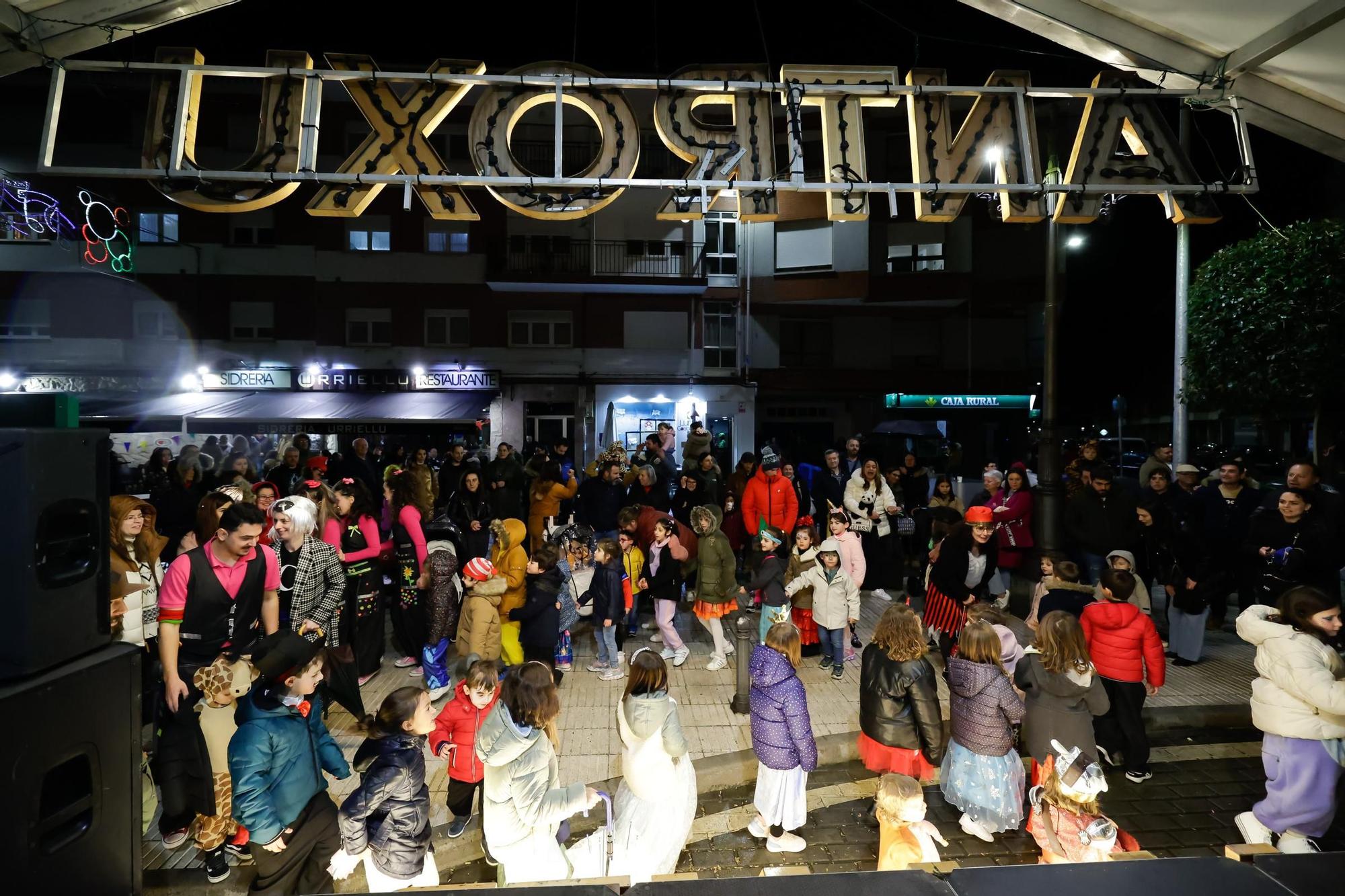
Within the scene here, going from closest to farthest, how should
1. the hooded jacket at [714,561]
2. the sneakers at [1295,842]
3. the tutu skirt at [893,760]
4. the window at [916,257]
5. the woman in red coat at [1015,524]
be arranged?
the sneakers at [1295,842] → the tutu skirt at [893,760] → the hooded jacket at [714,561] → the woman in red coat at [1015,524] → the window at [916,257]

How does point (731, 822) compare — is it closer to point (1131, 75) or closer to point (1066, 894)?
point (1066, 894)

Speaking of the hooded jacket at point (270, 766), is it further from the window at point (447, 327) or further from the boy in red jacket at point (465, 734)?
the window at point (447, 327)

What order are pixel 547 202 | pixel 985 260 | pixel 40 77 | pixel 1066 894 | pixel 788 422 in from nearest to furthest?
1. pixel 1066 894
2. pixel 547 202
3. pixel 40 77
4. pixel 985 260
5. pixel 788 422

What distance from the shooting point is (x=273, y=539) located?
5152mm

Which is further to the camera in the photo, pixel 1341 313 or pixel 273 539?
pixel 1341 313

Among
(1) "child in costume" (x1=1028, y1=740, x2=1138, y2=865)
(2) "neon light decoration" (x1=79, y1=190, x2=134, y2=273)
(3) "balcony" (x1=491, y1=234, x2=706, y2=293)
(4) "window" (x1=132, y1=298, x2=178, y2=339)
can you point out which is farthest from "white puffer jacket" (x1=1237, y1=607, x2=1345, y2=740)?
(4) "window" (x1=132, y1=298, x2=178, y2=339)

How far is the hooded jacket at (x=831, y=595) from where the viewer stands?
253 inches

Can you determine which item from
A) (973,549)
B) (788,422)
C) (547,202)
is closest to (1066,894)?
(547,202)

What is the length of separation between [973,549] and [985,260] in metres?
19.8

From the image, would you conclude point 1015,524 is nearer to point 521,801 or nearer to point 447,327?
point 521,801

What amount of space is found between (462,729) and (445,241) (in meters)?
20.0

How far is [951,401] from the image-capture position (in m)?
23.1

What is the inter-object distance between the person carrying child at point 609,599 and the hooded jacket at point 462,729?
2614mm

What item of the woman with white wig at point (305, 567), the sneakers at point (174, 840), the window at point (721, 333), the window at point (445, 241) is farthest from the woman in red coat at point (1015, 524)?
the window at point (445, 241)
